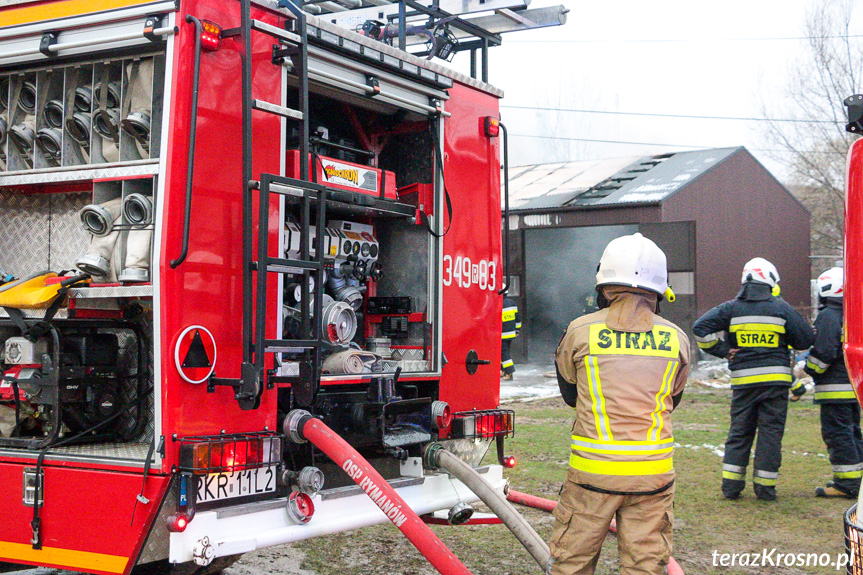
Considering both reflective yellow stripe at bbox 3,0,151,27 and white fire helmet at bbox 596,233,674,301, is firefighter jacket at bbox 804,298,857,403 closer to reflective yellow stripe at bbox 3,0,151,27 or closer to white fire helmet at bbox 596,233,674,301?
white fire helmet at bbox 596,233,674,301

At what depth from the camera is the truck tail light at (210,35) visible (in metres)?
3.63

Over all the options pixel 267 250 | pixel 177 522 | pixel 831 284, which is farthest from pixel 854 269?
pixel 831 284

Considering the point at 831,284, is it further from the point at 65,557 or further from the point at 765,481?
the point at 65,557

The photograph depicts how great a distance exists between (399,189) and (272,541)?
2321mm

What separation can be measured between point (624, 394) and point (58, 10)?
287cm

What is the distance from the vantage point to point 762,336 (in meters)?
7.30

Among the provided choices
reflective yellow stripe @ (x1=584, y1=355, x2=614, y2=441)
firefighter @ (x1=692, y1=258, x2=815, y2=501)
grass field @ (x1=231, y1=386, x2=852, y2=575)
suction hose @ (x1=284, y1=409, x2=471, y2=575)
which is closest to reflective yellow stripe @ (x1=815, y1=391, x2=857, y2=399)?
firefighter @ (x1=692, y1=258, x2=815, y2=501)

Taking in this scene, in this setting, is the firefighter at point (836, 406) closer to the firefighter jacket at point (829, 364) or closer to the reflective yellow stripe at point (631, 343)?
the firefighter jacket at point (829, 364)

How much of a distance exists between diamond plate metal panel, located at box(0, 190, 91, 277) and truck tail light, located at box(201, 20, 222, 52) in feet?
4.23

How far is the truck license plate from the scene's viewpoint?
3646mm

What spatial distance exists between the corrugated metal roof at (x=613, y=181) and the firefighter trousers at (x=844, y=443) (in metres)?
12.6

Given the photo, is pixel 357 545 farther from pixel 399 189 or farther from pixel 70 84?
pixel 70 84

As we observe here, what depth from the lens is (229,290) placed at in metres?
3.75

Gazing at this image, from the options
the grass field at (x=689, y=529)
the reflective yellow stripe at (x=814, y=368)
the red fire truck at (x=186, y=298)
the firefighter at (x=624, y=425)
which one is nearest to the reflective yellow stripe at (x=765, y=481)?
the grass field at (x=689, y=529)
